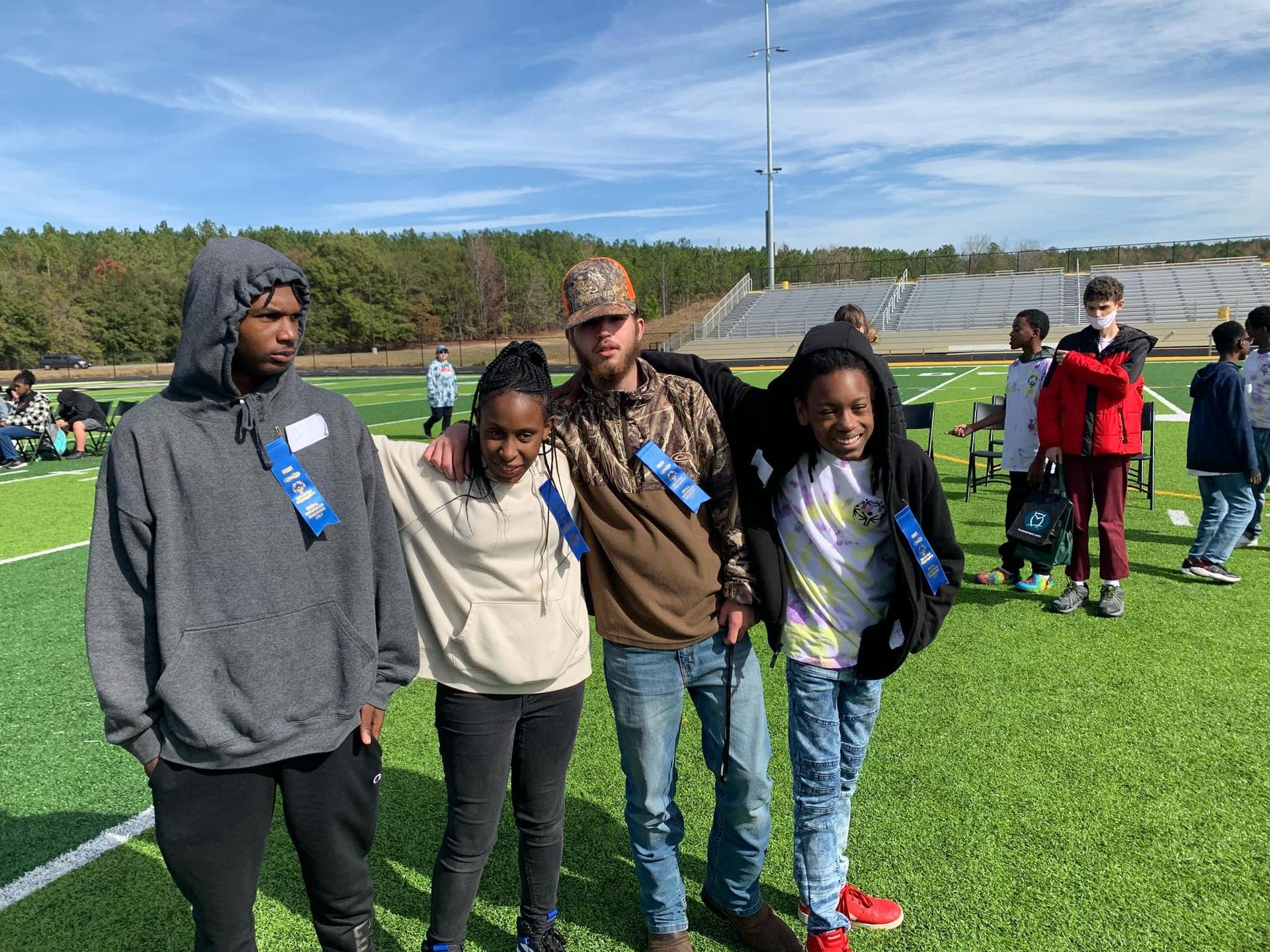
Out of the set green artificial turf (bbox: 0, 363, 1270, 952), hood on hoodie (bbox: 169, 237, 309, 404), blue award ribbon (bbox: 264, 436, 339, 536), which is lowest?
green artificial turf (bbox: 0, 363, 1270, 952)

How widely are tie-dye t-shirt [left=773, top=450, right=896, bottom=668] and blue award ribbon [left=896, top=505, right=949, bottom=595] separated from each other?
79mm

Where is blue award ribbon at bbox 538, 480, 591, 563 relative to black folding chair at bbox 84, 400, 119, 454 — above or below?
above

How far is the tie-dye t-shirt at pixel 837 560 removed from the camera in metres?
2.29

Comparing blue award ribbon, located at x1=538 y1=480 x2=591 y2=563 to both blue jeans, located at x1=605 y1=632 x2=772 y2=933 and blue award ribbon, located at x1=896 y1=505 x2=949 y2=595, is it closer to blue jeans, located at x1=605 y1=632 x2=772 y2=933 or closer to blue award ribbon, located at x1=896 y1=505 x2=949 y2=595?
blue jeans, located at x1=605 y1=632 x2=772 y2=933

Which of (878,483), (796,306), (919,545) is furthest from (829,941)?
(796,306)

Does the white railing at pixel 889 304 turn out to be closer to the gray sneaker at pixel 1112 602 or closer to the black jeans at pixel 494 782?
the gray sneaker at pixel 1112 602

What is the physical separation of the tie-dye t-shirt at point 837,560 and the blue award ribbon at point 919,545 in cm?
8

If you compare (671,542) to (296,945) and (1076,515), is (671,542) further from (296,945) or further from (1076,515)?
(1076,515)

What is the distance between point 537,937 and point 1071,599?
4.33 m

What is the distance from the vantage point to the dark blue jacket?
568 cm

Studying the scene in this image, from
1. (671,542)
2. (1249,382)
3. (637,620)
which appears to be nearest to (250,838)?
(637,620)

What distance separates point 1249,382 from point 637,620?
20.8 ft

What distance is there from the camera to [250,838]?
177 centimetres

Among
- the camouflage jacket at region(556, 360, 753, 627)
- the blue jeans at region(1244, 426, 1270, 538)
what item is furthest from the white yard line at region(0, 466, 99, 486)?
the blue jeans at region(1244, 426, 1270, 538)
